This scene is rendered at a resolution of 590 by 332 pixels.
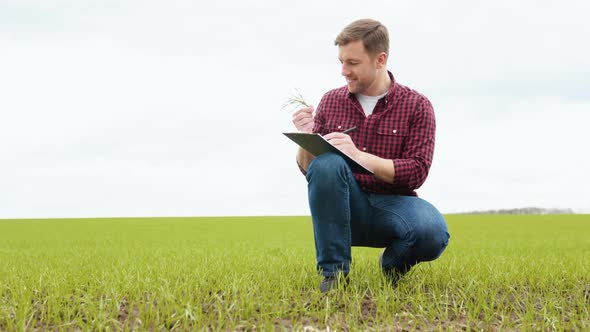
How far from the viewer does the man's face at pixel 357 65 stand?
4.32 metres

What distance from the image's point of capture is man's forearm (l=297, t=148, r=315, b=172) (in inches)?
180

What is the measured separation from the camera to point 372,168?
13.8 feet

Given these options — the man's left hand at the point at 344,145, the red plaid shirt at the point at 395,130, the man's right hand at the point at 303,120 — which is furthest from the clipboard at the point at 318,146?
the red plaid shirt at the point at 395,130

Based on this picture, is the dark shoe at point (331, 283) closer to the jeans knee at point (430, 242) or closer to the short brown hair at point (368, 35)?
the jeans knee at point (430, 242)

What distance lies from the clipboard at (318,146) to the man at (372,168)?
0.05 meters

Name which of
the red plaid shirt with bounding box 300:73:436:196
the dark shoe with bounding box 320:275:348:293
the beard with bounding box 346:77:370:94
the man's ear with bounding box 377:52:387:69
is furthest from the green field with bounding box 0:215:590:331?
the man's ear with bounding box 377:52:387:69

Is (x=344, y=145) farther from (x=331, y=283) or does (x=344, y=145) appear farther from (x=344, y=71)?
(x=331, y=283)

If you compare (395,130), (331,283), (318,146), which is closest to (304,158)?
(318,146)

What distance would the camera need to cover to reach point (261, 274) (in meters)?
5.14

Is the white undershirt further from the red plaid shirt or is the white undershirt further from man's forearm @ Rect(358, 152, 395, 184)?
man's forearm @ Rect(358, 152, 395, 184)

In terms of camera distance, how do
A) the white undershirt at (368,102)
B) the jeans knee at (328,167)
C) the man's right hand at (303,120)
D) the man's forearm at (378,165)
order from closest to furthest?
1. the jeans knee at (328,167)
2. the man's forearm at (378,165)
3. the man's right hand at (303,120)
4. the white undershirt at (368,102)

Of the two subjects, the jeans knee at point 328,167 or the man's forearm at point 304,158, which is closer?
the jeans knee at point 328,167

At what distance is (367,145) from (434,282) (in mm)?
1335

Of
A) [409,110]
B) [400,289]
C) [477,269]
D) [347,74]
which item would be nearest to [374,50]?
[347,74]
